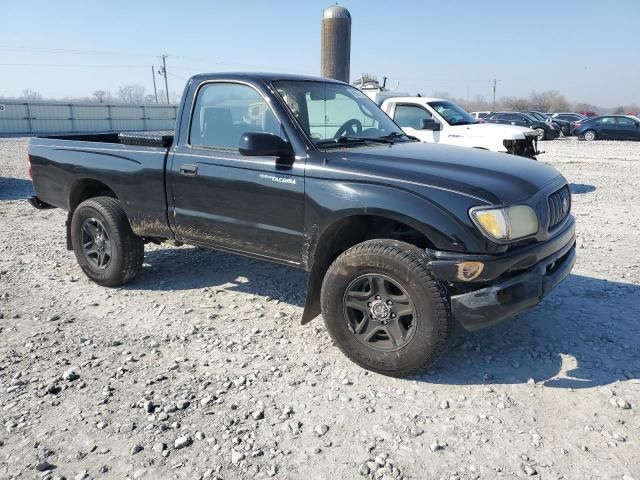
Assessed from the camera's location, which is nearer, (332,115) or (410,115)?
(332,115)

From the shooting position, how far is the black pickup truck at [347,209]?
3.07 m

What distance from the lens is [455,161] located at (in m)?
3.55

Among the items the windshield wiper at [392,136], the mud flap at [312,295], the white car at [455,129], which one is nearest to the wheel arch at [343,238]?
the mud flap at [312,295]

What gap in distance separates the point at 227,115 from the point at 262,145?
2.78ft

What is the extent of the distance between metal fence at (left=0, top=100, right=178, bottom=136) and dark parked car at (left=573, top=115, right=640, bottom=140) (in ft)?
69.5

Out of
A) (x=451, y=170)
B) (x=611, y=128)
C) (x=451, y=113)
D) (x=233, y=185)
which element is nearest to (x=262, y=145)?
(x=233, y=185)

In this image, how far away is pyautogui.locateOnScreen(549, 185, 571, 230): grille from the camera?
3414mm

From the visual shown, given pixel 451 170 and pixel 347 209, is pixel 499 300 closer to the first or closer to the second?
pixel 451 170

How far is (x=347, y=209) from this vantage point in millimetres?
3373

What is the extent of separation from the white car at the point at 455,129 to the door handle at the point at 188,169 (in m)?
6.27

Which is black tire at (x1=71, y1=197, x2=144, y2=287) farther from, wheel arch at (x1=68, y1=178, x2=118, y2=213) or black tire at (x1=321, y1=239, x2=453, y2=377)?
black tire at (x1=321, y1=239, x2=453, y2=377)

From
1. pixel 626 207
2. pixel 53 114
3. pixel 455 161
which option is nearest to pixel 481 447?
pixel 455 161

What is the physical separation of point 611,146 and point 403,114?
16.5 meters

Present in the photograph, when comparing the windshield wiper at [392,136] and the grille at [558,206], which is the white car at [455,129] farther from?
the grille at [558,206]
